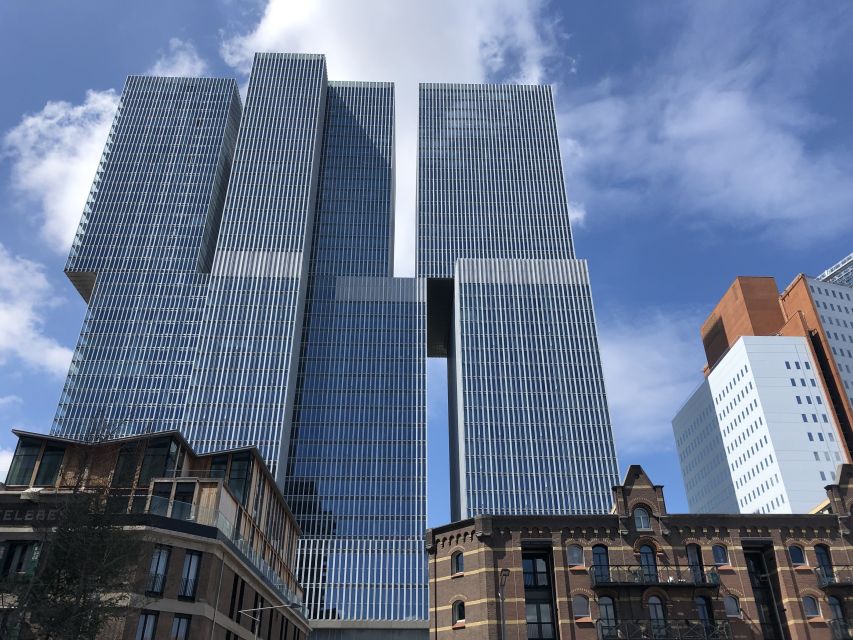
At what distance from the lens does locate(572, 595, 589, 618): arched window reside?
49375mm

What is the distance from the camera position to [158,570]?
137ft

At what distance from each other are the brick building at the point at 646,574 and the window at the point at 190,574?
18498 mm

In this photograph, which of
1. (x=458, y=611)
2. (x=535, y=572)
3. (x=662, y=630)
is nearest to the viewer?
(x=662, y=630)

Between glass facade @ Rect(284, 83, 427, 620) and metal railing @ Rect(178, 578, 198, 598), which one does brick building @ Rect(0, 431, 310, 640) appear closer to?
metal railing @ Rect(178, 578, 198, 598)

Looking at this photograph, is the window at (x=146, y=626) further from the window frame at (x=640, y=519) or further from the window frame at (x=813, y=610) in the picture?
the window frame at (x=813, y=610)

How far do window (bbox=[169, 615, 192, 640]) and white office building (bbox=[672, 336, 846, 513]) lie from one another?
353 ft

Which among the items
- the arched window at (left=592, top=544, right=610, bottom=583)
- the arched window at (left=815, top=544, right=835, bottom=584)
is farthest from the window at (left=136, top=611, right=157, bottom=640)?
the arched window at (left=815, top=544, right=835, bottom=584)

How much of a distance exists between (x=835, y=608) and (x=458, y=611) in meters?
26.9

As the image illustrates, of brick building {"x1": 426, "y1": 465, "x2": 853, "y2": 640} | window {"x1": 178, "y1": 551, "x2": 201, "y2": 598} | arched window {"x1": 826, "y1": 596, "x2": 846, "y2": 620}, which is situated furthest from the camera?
arched window {"x1": 826, "y1": 596, "x2": 846, "y2": 620}

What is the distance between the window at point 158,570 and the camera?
41.2 metres

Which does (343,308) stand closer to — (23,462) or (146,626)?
(23,462)

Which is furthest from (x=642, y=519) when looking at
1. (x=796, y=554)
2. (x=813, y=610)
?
(x=813, y=610)

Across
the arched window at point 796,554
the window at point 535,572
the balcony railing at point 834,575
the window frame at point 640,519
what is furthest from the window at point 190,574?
the balcony railing at point 834,575

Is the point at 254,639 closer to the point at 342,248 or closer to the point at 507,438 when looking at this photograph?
the point at 507,438
